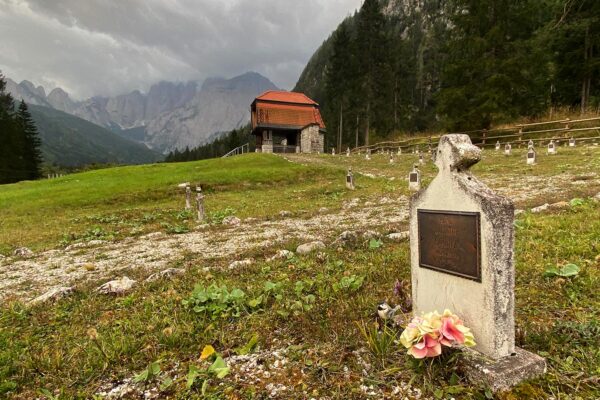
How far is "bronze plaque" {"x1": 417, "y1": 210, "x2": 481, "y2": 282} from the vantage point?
10.7 ft

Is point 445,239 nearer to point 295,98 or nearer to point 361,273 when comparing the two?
point 361,273

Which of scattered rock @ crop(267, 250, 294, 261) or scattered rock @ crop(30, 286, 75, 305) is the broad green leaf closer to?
scattered rock @ crop(267, 250, 294, 261)

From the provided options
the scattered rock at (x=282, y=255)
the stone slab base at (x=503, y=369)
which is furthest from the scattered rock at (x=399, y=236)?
the stone slab base at (x=503, y=369)

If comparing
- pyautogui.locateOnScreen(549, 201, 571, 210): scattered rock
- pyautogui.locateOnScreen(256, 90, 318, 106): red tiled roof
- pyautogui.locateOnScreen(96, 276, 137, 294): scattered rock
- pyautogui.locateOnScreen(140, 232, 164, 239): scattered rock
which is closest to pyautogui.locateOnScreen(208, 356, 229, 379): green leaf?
pyautogui.locateOnScreen(96, 276, 137, 294): scattered rock

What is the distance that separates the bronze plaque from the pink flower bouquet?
1.89 ft

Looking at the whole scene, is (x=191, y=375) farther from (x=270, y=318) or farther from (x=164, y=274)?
(x=164, y=274)

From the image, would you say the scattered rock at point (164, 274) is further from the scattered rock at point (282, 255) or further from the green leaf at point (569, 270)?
the green leaf at point (569, 270)

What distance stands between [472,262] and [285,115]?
185ft

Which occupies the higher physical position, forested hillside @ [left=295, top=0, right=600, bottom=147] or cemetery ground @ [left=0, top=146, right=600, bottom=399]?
forested hillside @ [left=295, top=0, right=600, bottom=147]

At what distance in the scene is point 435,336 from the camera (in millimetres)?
2891

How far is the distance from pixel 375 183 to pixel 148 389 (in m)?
20.0

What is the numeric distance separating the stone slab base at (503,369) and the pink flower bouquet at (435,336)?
23 cm

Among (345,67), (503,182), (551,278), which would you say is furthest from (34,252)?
(345,67)

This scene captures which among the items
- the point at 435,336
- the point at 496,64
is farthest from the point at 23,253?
the point at 496,64
